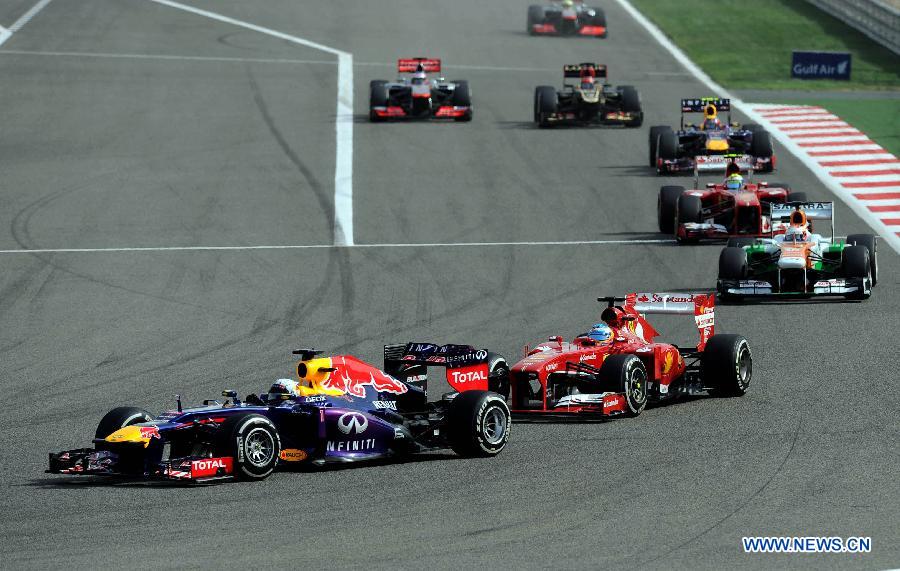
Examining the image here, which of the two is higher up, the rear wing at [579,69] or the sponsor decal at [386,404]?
the rear wing at [579,69]

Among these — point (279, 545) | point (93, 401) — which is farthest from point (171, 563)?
point (93, 401)

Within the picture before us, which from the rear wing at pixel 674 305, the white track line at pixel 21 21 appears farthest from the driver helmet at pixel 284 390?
the white track line at pixel 21 21

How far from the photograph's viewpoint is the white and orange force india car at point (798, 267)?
90.4ft

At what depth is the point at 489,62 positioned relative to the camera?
186ft

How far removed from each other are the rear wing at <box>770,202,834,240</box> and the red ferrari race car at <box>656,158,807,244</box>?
2.91 meters

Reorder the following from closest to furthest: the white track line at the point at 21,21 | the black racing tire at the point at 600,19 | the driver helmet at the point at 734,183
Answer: the driver helmet at the point at 734,183 → the white track line at the point at 21,21 → the black racing tire at the point at 600,19

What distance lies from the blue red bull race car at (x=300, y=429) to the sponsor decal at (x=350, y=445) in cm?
1

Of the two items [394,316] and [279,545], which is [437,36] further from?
[279,545]

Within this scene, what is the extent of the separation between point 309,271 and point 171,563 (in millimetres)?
17598

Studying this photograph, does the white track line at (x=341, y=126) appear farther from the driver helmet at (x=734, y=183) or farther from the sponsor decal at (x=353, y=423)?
the sponsor decal at (x=353, y=423)

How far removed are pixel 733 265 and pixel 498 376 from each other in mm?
9442

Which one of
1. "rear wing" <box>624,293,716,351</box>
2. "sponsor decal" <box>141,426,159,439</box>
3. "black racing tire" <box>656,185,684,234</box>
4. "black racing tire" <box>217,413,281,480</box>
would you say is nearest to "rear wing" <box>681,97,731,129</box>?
"black racing tire" <box>656,185,684,234</box>

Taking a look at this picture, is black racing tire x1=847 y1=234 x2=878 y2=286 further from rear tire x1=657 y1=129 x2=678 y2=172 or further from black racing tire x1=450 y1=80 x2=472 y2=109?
black racing tire x1=450 y1=80 x2=472 y2=109

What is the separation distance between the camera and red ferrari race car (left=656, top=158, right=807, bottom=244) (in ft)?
107
